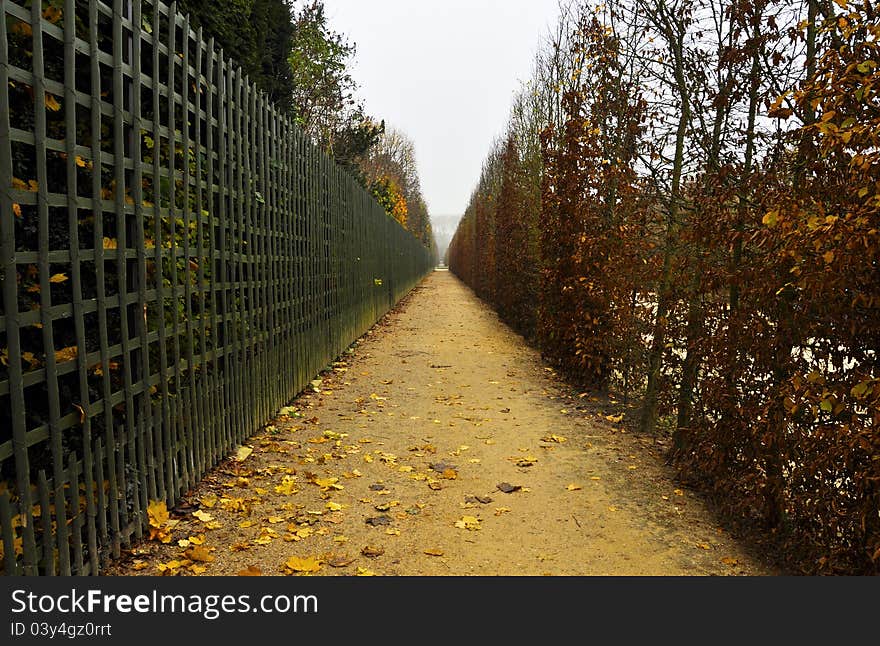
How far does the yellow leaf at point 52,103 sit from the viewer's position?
2.55 m

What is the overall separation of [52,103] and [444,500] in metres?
3.04

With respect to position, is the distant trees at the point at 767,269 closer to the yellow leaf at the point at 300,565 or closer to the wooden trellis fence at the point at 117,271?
the yellow leaf at the point at 300,565

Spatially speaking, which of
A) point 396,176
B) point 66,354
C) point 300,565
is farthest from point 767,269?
point 396,176

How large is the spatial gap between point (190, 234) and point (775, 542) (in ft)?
12.9

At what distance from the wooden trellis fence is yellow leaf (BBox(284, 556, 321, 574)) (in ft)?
2.78

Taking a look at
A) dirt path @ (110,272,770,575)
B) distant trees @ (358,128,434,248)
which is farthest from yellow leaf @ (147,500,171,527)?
distant trees @ (358,128,434,248)

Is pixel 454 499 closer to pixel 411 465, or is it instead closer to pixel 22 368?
pixel 411 465

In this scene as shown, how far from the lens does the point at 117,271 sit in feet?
10.2

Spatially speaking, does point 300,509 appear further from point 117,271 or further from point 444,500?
point 117,271

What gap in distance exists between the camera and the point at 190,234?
4.03 meters

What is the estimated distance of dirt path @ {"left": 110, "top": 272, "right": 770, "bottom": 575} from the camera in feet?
10.6

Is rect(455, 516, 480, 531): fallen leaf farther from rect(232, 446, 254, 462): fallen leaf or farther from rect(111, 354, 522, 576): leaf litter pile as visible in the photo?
rect(232, 446, 254, 462): fallen leaf

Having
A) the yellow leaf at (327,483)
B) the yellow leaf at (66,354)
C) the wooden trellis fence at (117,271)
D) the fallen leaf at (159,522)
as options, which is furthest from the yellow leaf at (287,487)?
the yellow leaf at (66,354)

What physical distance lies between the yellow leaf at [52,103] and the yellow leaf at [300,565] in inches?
90.8
